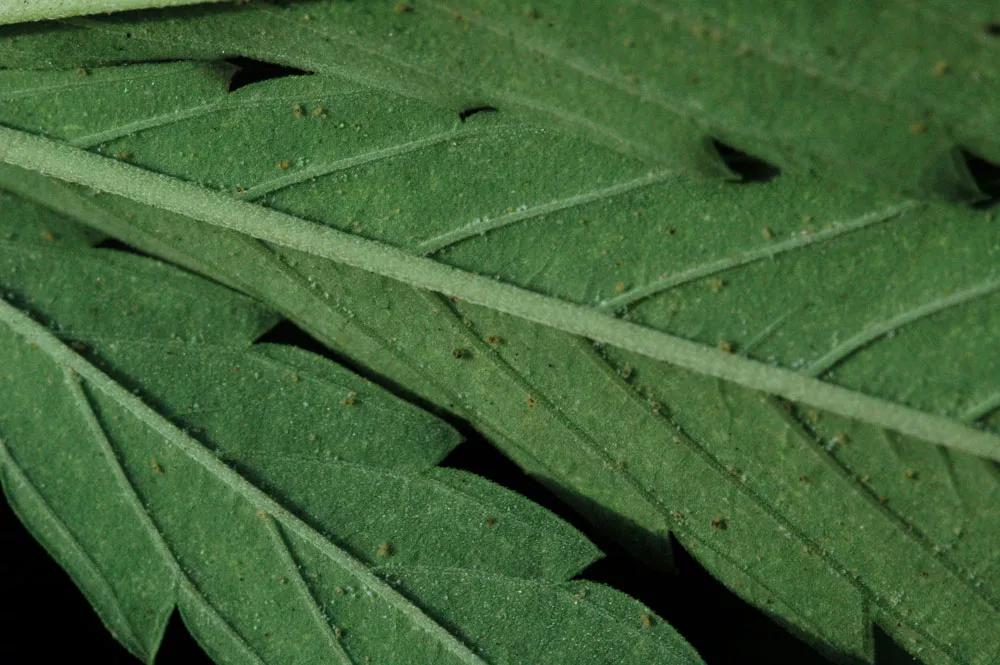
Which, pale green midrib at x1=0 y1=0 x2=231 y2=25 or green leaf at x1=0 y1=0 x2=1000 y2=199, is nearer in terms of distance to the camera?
green leaf at x1=0 y1=0 x2=1000 y2=199

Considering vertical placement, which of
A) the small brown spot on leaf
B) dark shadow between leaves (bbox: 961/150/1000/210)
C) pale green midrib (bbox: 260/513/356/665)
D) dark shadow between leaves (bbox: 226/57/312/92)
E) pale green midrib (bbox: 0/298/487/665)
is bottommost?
pale green midrib (bbox: 260/513/356/665)

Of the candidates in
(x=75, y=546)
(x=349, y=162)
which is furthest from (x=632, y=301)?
(x=75, y=546)

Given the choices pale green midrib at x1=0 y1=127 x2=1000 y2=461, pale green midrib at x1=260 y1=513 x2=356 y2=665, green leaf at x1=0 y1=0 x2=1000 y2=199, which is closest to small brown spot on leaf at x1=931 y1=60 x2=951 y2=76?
green leaf at x1=0 y1=0 x2=1000 y2=199

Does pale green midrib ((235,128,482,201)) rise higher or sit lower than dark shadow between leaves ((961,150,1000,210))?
lower

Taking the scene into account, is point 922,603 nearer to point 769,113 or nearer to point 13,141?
point 769,113

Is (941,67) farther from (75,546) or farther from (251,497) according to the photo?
(75,546)

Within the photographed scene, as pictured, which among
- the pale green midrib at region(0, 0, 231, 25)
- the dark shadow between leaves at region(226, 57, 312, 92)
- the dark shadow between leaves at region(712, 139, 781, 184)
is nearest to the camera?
the dark shadow between leaves at region(712, 139, 781, 184)

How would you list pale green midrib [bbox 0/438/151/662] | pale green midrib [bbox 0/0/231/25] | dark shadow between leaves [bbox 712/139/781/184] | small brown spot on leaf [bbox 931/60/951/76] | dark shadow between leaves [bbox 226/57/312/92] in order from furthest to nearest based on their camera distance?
pale green midrib [bbox 0/438/151/662] < dark shadow between leaves [bbox 226/57/312/92] < pale green midrib [bbox 0/0/231/25] < dark shadow between leaves [bbox 712/139/781/184] < small brown spot on leaf [bbox 931/60/951/76]

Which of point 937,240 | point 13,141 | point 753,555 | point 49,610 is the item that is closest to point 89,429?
point 13,141

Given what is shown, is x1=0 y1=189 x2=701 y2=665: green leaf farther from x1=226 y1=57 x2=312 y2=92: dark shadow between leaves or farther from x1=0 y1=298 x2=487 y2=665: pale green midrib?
x1=226 y1=57 x2=312 y2=92: dark shadow between leaves
